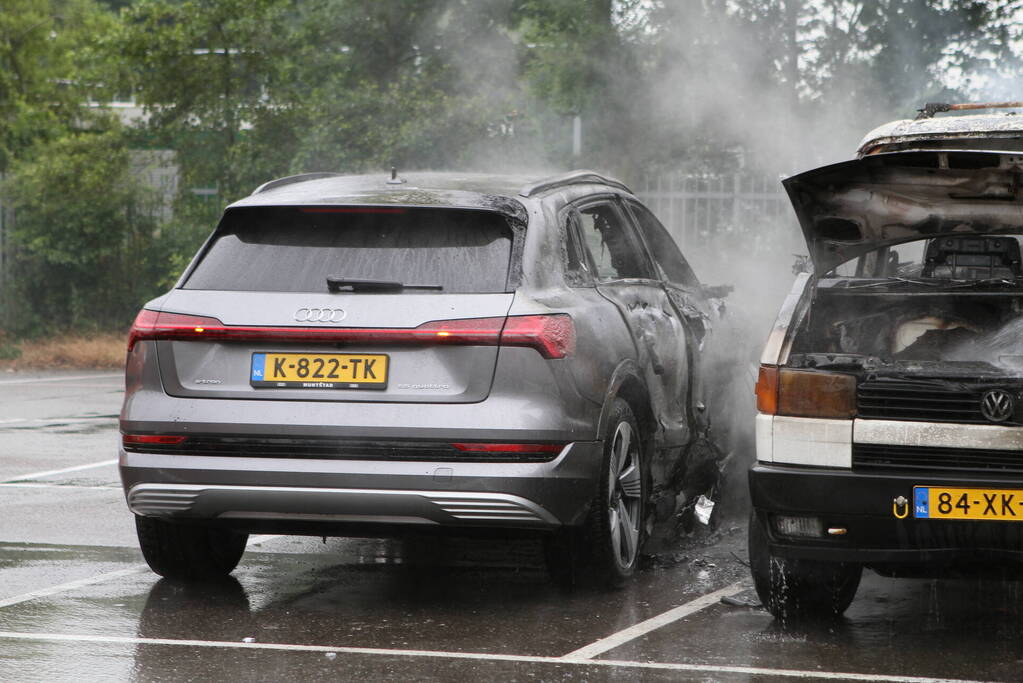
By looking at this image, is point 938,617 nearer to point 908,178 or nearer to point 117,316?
point 908,178

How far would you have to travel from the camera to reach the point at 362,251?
559 cm

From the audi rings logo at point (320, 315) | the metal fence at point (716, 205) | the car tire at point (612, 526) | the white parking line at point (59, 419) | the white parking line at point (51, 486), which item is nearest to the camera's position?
the audi rings logo at point (320, 315)

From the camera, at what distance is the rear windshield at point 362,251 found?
5496 mm

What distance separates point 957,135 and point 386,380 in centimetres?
283

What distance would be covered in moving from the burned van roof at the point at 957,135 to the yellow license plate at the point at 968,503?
2199 millimetres

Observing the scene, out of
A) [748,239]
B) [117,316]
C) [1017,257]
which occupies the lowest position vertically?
[117,316]

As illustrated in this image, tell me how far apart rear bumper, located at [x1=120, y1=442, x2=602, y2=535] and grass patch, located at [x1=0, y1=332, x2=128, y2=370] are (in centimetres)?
1335

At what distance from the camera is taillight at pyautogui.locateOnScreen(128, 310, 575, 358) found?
17.3 ft

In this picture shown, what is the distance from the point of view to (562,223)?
19.5ft

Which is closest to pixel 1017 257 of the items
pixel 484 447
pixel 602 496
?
pixel 602 496

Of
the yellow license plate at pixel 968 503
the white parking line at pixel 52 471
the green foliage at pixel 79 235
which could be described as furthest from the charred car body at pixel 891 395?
the green foliage at pixel 79 235

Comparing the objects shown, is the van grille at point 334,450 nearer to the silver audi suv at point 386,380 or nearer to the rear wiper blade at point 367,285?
the silver audi suv at point 386,380

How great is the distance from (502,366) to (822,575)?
132 centimetres

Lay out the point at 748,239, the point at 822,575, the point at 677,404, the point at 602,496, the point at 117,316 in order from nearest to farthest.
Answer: the point at 822,575 → the point at 602,496 → the point at 677,404 → the point at 748,239 → the point at 117,316
